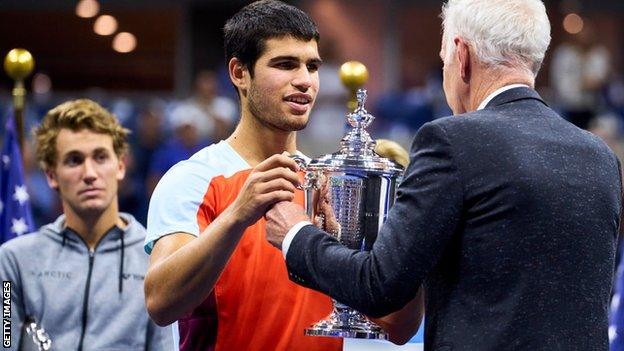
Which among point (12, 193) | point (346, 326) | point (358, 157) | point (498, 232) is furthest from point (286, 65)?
point (12, 193)

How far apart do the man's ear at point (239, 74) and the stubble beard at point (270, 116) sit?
0.20ft

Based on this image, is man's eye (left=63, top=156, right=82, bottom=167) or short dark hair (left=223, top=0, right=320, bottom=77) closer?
short dark hair (left=223, top=0, right=320, bottom=77)

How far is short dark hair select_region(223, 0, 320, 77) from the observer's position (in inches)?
158

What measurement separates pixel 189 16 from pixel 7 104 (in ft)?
9.82

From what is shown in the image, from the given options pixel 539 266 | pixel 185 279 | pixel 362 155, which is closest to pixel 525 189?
pixel 539 266

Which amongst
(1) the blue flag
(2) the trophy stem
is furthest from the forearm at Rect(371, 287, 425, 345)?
(1) the blue flag

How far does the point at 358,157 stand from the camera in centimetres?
362

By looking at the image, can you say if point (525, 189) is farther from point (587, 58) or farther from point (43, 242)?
point (587, 58)

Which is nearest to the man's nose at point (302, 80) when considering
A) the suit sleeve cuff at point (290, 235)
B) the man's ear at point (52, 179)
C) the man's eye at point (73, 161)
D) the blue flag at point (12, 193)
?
the suit sleeve cuff at point (290, 235)

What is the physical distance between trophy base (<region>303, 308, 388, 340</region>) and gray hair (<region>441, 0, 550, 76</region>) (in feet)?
2.71

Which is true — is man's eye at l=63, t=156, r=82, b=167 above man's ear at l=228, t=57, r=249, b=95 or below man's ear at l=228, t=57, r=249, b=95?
below

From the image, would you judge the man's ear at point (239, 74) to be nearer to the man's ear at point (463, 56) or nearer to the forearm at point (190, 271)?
the forearm at point (190, 271)

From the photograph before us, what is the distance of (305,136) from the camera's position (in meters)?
12.5
